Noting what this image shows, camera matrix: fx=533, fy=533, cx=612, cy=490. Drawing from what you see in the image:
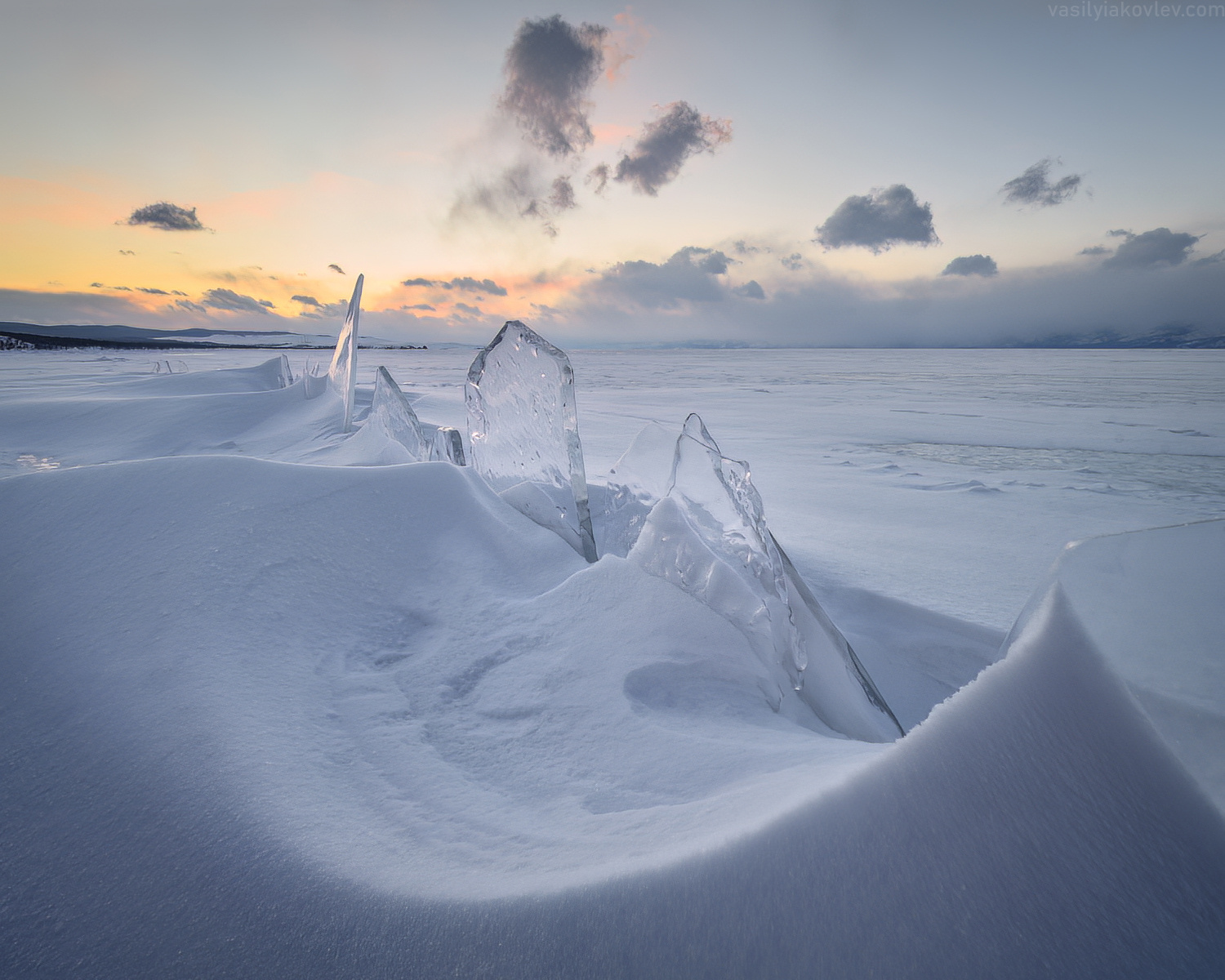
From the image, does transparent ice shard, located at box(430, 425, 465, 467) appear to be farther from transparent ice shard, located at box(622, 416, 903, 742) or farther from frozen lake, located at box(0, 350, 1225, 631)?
transparent ice shard, located at box(622, 416, 903, 742)

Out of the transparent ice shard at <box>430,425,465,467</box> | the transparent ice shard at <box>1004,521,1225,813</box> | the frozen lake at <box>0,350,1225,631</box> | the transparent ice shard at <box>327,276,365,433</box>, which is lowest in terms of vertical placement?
the frozen lake at <box>0,350,1225,631</box>

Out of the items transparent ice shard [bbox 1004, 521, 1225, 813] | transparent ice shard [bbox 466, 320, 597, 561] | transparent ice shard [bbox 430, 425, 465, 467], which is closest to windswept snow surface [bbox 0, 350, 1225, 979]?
transparent ice shard [bbox 1004, 521, 1225, 813]

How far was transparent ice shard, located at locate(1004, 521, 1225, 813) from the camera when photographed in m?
0.47

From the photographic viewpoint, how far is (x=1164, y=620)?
0.56 meters

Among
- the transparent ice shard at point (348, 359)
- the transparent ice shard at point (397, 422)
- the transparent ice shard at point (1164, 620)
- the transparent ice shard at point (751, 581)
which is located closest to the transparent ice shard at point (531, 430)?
the transparent ice shard at point (751, 581)

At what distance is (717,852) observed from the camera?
1.51 ft

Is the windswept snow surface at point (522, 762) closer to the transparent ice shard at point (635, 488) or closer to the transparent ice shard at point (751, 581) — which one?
the transparent ice shard at point (751, 581)

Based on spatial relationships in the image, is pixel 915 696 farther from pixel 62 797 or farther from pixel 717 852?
pixel 62 797

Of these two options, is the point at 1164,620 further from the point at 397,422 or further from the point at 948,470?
the point at 948,470

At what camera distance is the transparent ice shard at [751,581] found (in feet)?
3.43

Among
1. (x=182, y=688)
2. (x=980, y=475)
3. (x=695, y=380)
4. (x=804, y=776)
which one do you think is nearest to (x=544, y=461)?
(x=182, y=688)

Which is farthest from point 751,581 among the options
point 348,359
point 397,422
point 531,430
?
point 348,359

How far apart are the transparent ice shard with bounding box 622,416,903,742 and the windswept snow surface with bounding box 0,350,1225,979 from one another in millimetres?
65

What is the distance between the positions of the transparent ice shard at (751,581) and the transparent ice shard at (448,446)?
1.29 meters
